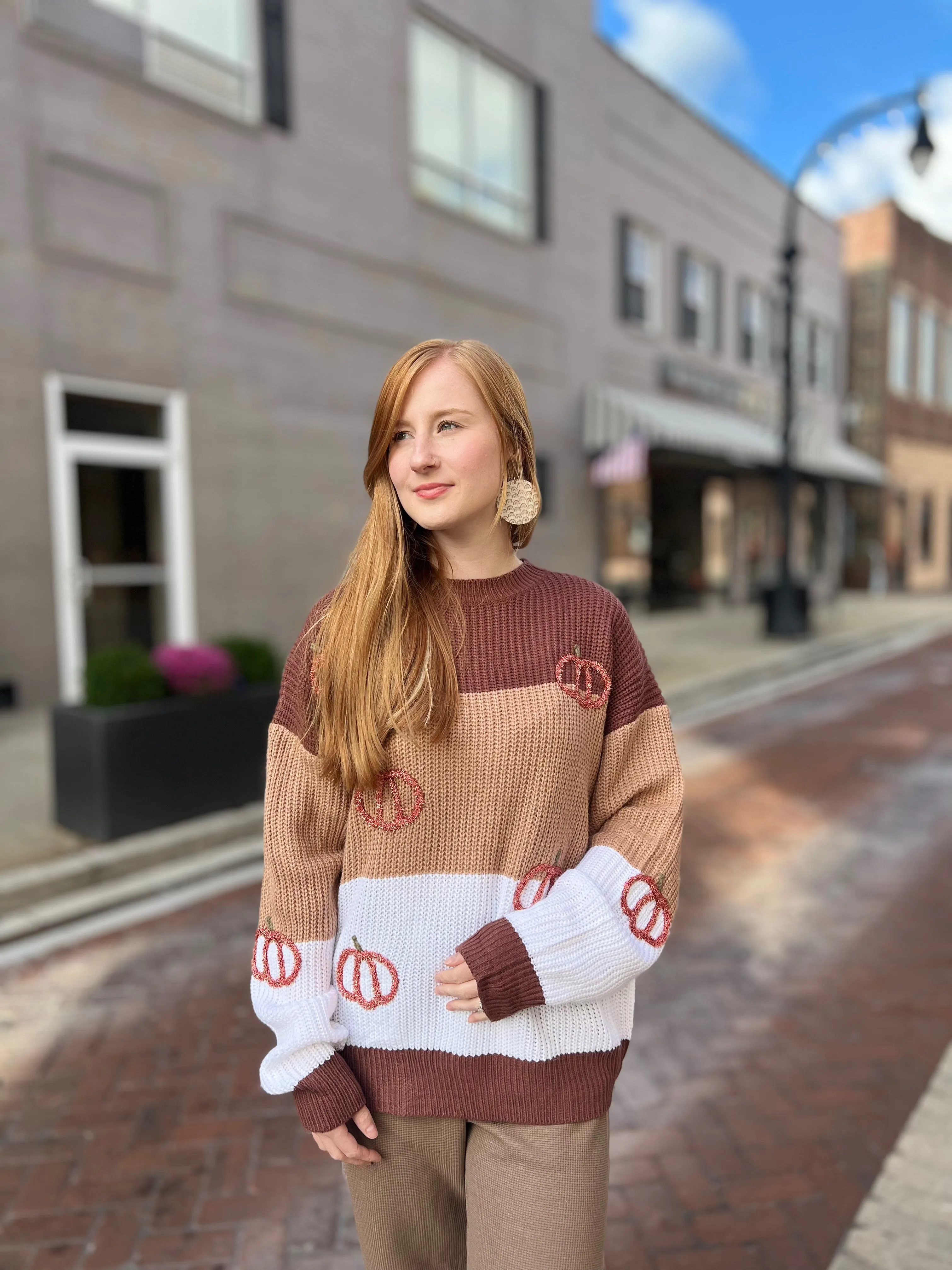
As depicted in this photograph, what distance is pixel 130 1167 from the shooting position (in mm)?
2674

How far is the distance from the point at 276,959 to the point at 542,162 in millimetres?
14102

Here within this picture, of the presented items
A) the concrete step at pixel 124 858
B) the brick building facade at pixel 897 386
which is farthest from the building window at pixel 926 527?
the concrete step at pixel 124 858

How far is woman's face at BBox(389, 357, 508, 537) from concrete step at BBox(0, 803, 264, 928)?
10.5 ft

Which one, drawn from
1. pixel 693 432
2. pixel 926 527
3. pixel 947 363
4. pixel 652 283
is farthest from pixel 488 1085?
pixel 947 363

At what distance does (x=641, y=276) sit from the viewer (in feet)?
53.7

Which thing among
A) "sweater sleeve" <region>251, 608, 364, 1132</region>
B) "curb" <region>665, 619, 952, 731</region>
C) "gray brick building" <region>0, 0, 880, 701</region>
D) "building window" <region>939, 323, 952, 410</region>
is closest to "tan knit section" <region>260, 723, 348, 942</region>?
"sweater sleeve" <region>251, 608, 364, 1132</region>

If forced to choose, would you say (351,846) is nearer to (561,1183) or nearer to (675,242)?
(561,1183)

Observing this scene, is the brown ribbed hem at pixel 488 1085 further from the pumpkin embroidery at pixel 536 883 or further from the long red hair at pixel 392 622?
the long red hair at pixel 392 622

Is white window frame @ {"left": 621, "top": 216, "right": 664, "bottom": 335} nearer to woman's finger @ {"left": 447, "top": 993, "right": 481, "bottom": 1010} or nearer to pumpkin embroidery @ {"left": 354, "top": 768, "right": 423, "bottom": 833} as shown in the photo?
pumpkin embroidery @ {"left": 354, "top": 768, "right": 423, "bottom": 833}

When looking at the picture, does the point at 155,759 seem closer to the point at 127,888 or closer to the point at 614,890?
the point at 127,888

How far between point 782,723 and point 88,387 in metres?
7.00

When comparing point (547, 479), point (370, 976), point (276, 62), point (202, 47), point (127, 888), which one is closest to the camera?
point (370, 976)

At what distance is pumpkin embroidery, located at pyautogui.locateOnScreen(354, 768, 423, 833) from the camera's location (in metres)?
1.43

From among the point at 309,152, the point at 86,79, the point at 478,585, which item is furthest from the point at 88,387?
the point at 478,585
